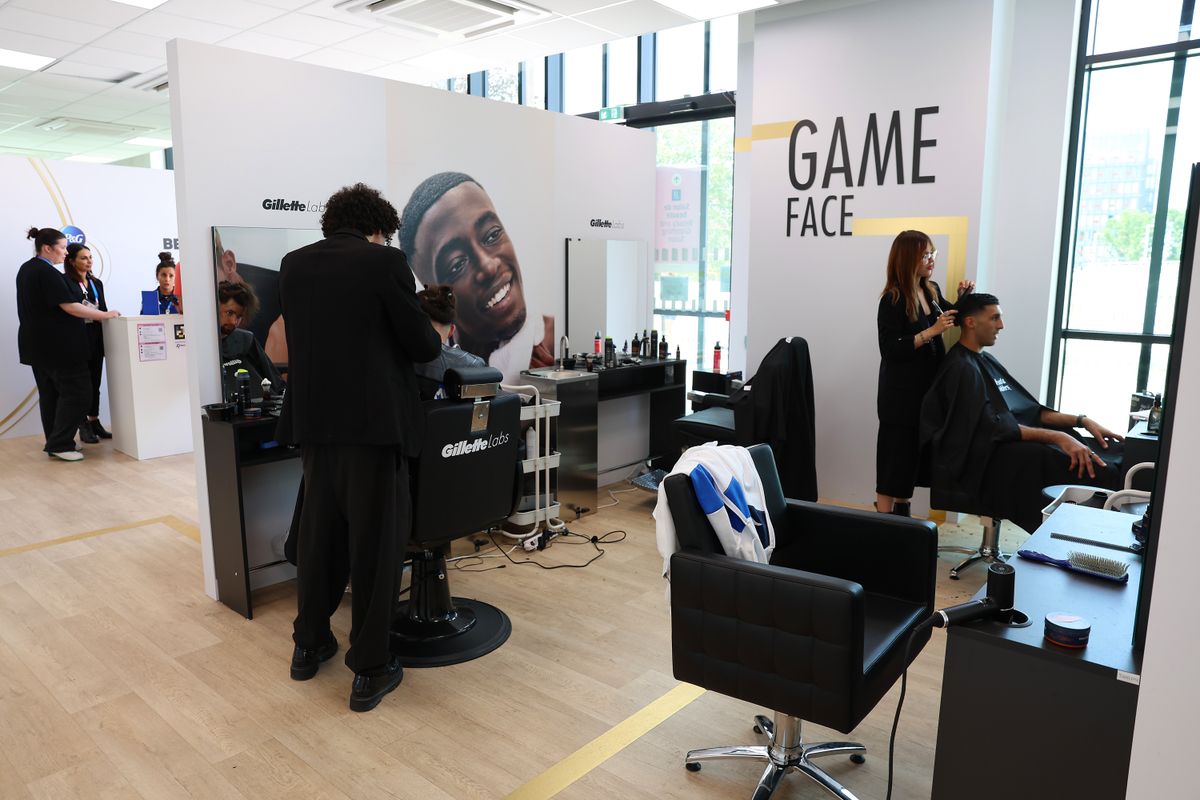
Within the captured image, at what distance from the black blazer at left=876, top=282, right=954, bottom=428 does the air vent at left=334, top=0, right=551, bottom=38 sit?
9.98ft

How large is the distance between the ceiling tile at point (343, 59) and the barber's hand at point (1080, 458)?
18.7ft

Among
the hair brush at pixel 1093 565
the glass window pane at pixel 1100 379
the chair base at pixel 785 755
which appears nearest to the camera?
the hair brush at pixel 1093 565

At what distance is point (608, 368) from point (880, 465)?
5.54 ft

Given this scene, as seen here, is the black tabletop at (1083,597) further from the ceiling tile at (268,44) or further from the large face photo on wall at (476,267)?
the ceiling tile at (268,44)

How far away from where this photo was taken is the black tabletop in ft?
4.76

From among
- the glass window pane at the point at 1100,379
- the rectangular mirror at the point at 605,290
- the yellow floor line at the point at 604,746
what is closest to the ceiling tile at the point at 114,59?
the rectangular mirror at the point at 605,290

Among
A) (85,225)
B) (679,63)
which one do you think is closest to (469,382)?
(679,63)

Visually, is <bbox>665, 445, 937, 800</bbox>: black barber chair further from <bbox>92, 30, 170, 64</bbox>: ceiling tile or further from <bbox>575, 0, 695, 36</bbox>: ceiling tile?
<bbox>92, 30, 170, 64</bbox>: ceiling tile

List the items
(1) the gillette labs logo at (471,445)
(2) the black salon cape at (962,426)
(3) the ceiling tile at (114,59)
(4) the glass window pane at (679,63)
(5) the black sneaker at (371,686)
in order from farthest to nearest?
(4) the glass window pane at (679,63), (3) the ceiling tile at (114,59), (2) the black salon cape at (962,426), (1) the gillette labs logo at (471,445), (5) the black sneaker at (371,686)

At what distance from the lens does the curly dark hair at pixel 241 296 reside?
3.41 meters

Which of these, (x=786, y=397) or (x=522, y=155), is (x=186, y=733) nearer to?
(x=786, y=397)

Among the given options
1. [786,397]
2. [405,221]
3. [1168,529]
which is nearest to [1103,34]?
[786,397]

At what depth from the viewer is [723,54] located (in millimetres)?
6652

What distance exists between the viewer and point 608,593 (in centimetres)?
364
